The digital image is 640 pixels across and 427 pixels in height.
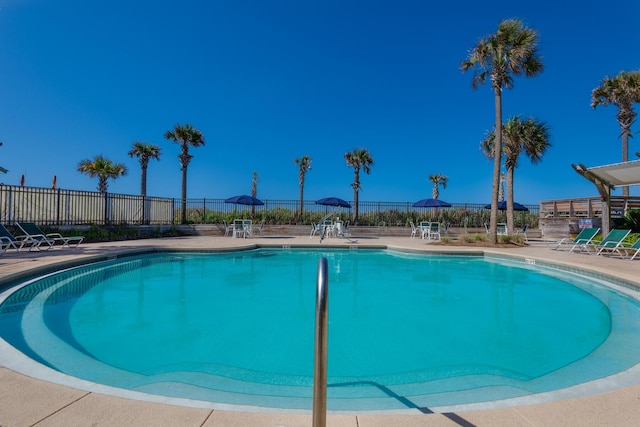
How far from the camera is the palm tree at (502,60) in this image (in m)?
11.7

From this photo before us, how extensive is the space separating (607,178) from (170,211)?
759 inches

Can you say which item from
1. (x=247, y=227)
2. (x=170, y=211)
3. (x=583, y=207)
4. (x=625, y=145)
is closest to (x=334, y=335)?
(x=247, y=227)

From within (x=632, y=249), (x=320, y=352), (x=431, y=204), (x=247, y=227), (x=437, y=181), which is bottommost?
(x=632, y=249)

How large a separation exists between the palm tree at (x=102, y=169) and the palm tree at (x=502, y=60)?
68.6 ft

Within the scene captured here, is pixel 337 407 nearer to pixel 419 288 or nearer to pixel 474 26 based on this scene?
pixel 419 288

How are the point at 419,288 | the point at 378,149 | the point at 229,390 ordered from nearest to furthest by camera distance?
1. the point at 229,390
2. the point at 419,288
3. the point at 378,149

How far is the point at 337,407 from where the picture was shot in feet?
7.31

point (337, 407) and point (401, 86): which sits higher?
point (401, 86)

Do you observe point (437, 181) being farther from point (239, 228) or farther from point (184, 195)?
point (184, 195)

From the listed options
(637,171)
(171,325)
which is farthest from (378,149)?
(171,325)

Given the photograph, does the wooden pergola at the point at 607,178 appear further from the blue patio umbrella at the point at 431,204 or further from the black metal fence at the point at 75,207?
the black metal fence at the point at 75,207

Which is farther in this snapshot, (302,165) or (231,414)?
(302,165)

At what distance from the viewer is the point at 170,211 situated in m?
17.3

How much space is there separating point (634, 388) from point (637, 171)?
10722 mm
